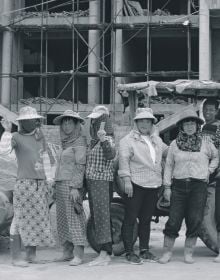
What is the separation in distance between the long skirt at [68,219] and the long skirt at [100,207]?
0.51 ft

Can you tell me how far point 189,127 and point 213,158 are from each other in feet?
1.66

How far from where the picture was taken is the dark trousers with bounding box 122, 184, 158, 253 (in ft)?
23.8

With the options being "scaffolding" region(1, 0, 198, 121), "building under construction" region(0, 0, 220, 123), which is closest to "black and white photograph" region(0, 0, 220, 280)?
"building under construction" region(0, 0, 220, 123)

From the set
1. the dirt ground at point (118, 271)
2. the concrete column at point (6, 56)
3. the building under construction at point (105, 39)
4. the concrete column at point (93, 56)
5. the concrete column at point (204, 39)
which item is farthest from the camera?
the concrete column at point (6, 56)

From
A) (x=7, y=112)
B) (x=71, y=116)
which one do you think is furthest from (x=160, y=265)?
(x=7, y=112)

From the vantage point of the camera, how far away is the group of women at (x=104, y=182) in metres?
7.20

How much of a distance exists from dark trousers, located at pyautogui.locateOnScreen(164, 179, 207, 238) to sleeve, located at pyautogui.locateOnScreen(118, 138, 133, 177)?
632mm

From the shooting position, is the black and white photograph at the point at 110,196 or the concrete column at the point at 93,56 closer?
the black and white photograph at the point at 110,196

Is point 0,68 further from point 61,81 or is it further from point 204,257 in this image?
point 204,257

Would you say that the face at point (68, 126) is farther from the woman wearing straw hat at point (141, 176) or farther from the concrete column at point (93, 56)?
the concrete column at point (93, 56)

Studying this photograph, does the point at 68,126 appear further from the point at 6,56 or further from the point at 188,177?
the point at 6,56

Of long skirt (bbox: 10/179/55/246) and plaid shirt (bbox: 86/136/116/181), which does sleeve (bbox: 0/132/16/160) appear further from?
plaid shirt (bbox: 86/136/116/181)

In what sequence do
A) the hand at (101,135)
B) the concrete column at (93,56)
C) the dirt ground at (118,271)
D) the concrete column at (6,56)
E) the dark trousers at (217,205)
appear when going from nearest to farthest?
the dirt ground at (118,271)
the hand at (101,135)
the dark trousers at (217,205)
the concrete column at (93,56)
the concrete column at (6,56)

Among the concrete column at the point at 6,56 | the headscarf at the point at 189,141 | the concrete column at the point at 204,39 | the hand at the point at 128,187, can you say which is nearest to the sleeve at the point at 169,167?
the headscarf at the point at 189,141
